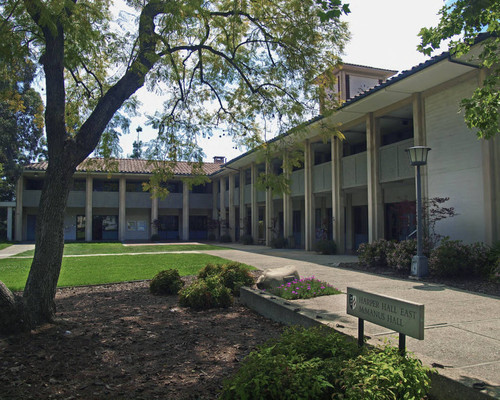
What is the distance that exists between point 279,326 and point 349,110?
37.2 feet

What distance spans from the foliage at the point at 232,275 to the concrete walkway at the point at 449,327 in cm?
200

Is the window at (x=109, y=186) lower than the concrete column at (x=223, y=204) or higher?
higher

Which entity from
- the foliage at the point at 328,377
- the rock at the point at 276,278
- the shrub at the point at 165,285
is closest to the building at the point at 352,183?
the rock at the point at 276,278

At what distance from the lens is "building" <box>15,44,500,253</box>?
11.4 m

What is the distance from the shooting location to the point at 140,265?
1430cm

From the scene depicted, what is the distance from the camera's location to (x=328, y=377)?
2852 mm

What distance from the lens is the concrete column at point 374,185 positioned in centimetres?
1576

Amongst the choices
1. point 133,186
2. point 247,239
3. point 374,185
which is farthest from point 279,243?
point 133,186

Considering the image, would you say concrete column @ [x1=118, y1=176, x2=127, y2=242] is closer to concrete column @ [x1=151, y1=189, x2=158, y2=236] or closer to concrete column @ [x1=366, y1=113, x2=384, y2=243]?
concrete column @ [x1=151, y1=189, x2=158, y2=236]

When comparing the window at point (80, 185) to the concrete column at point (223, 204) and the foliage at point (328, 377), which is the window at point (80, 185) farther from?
the foliage at point (328, 377)

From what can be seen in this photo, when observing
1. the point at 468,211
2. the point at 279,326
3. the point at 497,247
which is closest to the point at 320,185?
the point at 468,211

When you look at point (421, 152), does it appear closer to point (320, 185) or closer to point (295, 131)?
point (295, 131)

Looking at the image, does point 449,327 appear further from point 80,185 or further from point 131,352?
point 80,185

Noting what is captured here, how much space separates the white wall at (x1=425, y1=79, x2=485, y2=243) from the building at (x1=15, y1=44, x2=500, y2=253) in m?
0.03
